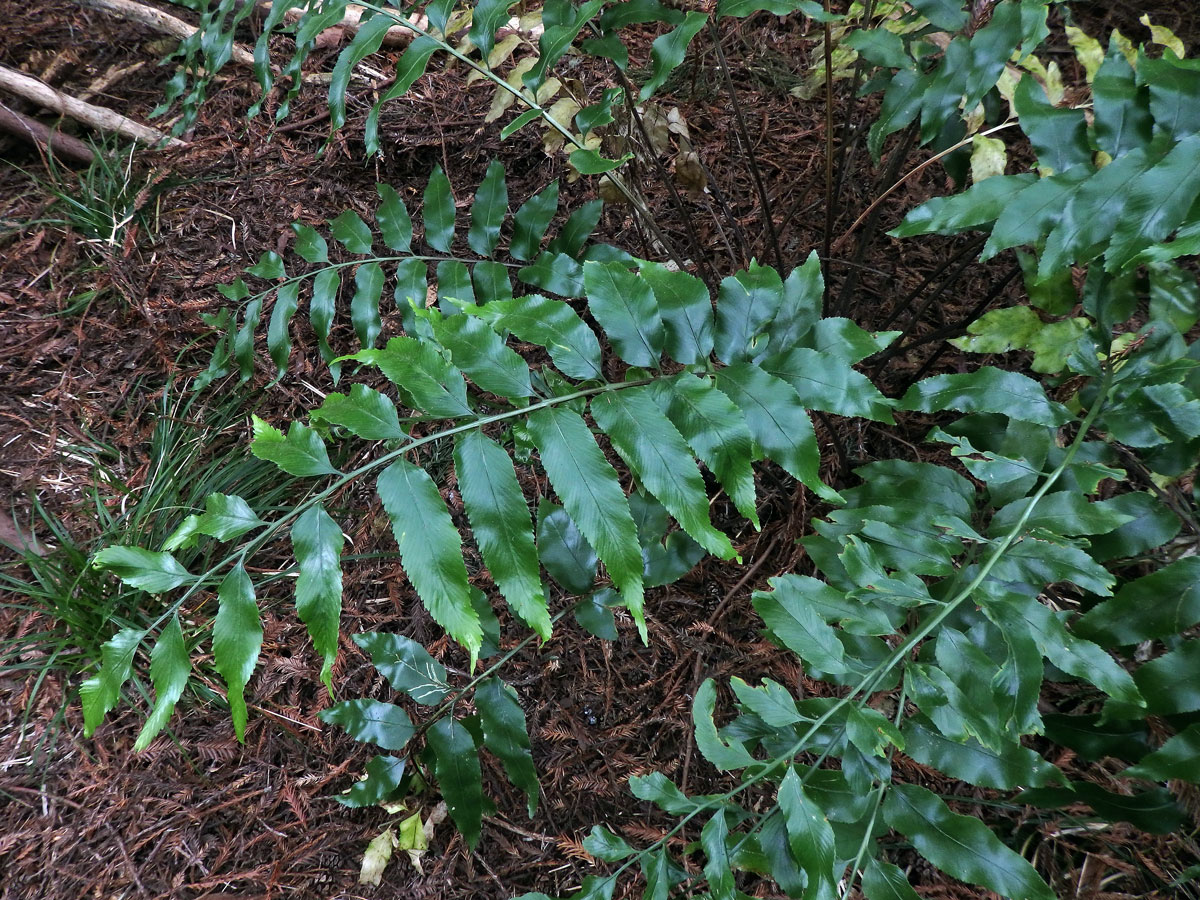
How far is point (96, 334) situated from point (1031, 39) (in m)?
2.85

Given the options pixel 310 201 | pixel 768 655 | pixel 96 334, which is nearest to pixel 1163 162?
pixel 768 655

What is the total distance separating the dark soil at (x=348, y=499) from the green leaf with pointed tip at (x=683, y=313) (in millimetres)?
659

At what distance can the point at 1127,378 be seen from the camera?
4.21 feet

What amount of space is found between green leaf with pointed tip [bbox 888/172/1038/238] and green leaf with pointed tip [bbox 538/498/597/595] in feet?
2.74

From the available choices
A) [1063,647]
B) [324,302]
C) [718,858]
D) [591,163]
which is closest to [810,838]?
[718,858]

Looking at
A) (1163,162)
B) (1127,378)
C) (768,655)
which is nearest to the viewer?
(1163,162)

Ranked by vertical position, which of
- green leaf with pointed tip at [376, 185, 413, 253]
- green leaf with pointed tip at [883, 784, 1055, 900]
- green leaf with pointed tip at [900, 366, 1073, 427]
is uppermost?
green leaf with pointed tip at [900, 366, 1073, 427]

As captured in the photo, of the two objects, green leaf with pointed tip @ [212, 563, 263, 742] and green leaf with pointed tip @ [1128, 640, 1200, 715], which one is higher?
green leaf with pointed tip @ [1128, 640, 1200, 715]

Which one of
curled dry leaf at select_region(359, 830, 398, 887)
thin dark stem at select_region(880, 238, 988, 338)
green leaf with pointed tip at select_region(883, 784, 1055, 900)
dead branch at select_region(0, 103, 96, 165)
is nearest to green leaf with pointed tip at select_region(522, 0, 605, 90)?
thin dark stem at select_region(880, 238, 988, 338)

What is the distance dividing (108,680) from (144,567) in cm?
17

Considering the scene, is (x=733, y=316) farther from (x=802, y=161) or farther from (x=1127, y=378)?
(x=802, y=161)

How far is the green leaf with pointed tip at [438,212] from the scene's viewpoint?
1.87m

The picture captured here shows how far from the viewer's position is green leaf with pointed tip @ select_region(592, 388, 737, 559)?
3.55 ft

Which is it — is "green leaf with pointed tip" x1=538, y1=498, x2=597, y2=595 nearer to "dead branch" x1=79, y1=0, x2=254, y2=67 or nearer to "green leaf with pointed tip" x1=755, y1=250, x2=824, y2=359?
"green leaf with pointed tip" x1=755, y1=250, x2=824, y2=359
